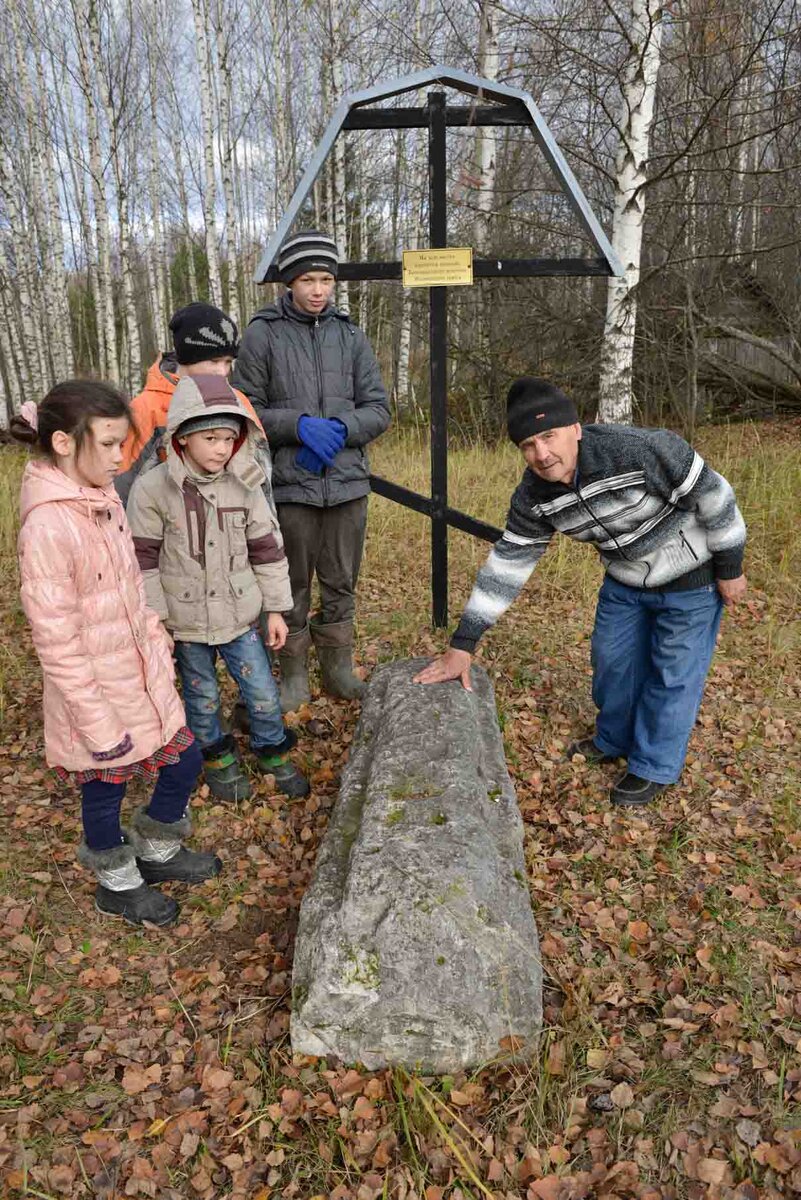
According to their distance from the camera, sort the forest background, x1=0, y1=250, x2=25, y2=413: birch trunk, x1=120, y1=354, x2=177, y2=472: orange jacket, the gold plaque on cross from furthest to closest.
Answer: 1. x1=0, y1=250, x2=25, y2=413: birch trunk
2. the forest background
3. the gold plaque on cross
4. x1=120, y1=354, x2=177, y2=472: orange jacket

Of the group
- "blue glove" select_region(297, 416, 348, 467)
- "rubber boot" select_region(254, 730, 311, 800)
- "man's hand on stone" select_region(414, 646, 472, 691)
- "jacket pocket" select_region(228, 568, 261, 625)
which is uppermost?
"blue glove" select_region(297, 416, 348, 467)

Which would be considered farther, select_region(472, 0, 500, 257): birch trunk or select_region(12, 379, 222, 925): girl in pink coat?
select_region(472, 0, 500, 257): birch trunk

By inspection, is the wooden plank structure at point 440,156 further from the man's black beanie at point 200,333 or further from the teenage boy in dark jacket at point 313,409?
the man's black beanie at point 200,333

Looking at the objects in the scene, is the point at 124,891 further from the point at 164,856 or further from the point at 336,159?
the point at 336,159

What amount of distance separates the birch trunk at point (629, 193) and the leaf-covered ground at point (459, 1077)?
11.0ft

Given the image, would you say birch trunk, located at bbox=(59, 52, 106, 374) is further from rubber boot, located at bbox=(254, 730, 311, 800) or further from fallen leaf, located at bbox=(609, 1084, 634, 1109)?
fallen leaf, located at bbox=(609, 1084, 634, 1109)

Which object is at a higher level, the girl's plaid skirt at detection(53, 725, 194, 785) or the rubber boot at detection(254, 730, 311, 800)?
the girl's plaid skirt at detection(53, 725, 194, 785)

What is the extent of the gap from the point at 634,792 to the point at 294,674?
1804mm

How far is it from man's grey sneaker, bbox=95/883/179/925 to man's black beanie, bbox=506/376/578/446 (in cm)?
212

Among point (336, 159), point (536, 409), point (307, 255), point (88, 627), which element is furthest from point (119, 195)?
point (88, 627)

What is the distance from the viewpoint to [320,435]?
3.41 m

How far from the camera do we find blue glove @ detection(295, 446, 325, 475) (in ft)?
11.5

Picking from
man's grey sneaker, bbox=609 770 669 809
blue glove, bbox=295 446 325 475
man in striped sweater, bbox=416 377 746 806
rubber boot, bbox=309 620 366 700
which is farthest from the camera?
rubber boot, bbox=309 620 366 700

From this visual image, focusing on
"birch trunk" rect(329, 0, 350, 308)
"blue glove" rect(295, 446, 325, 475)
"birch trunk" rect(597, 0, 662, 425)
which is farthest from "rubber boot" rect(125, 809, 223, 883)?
"birch trunk" rect(329, 0, 350, 308)
